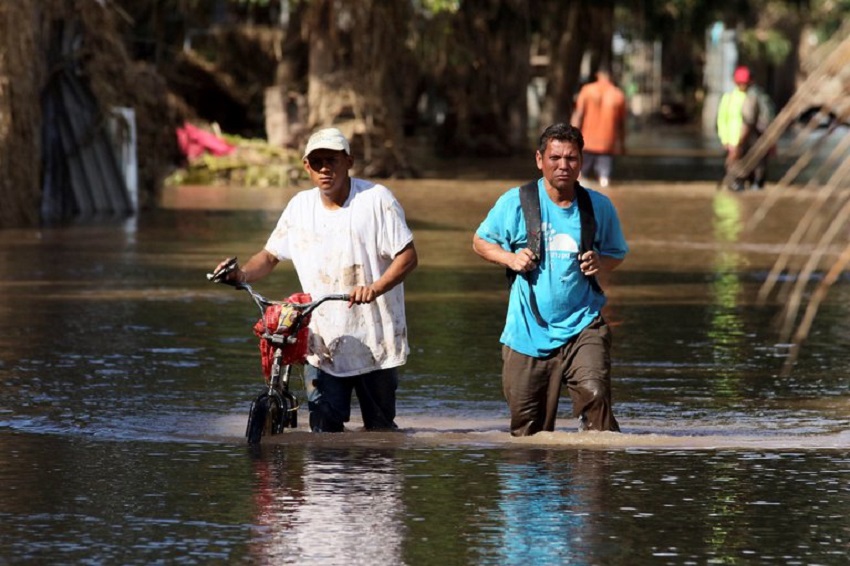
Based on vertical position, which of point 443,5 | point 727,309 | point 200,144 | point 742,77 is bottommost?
point 727,309

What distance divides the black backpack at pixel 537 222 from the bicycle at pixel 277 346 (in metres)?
0.78

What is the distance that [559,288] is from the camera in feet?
27.2

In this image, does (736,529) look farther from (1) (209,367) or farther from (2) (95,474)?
(1) (209,367)

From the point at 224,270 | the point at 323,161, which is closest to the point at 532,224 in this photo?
the point at 323,161

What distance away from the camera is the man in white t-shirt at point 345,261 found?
27.7ft

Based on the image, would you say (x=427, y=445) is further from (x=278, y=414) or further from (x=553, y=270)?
(x=553, y=270)

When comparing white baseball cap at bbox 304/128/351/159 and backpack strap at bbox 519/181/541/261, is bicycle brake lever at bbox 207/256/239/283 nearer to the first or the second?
white baseball cap at bbox 304/128/351/159

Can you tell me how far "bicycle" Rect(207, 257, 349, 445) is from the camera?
810 cm

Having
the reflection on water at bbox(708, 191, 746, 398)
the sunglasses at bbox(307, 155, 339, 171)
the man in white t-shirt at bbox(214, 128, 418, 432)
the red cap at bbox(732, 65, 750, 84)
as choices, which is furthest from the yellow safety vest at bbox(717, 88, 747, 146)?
the sunglasses at bbox(307, 155, 339, 171)

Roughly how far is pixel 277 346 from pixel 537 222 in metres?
1.14

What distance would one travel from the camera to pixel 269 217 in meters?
22.6

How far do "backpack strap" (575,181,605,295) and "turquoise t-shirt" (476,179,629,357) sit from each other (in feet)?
0.05

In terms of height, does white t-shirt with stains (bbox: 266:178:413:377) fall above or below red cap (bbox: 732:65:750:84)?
below

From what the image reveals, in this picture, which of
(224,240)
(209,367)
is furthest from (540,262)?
(224,240)
